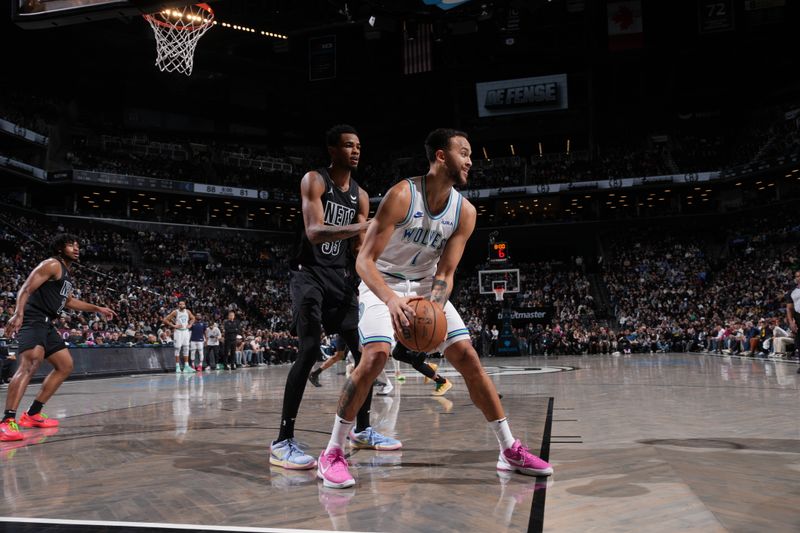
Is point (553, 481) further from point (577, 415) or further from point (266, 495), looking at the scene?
point (577, 415)

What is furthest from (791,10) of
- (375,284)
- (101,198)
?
(101,198)

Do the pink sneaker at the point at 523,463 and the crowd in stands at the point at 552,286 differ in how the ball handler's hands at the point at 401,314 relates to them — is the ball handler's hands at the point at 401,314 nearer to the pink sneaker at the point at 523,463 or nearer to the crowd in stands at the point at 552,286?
the pink sneaker at the point at 523,463

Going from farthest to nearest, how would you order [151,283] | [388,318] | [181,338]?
[151,283], [181,338], [388,318]

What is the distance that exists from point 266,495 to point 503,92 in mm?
41681

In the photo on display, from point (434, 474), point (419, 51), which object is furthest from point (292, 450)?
point (419, 51)

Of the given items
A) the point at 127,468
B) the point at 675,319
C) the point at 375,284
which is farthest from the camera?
the point at 675,319

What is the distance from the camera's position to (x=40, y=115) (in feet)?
123

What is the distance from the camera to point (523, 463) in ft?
11.2

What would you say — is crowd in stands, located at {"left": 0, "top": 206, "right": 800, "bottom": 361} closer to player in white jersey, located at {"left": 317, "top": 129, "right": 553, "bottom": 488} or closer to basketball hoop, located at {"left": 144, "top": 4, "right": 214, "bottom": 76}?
basketball hoop, located at {"left": 144, "top": 4, "right": 214, "bottom": 76}

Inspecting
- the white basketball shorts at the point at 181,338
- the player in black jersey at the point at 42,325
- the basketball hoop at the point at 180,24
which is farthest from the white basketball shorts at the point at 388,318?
the white basketball shorts at the point at 181,338

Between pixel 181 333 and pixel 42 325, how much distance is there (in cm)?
1083

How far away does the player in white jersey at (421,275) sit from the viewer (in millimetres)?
3482

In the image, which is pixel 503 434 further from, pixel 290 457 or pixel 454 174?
pixel 454 174

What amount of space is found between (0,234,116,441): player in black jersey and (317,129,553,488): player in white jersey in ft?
12.4
